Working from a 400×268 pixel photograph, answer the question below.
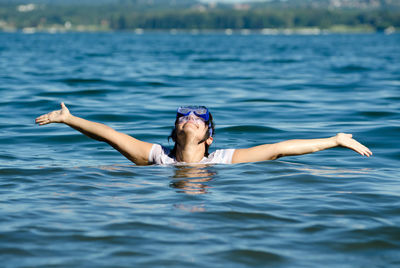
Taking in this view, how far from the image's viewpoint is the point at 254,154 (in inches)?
298

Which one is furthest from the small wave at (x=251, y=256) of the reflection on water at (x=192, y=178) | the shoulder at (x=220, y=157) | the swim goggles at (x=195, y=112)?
the shoulder at (x=220, y=157)

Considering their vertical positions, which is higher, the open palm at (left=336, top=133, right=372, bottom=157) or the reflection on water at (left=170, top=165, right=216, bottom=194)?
the open palm at (left=336, top=133, right=372, bottom=157)

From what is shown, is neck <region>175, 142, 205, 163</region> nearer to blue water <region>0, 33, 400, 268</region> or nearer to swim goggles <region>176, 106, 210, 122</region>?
blue water <region>0, 33, 400, 268</region>

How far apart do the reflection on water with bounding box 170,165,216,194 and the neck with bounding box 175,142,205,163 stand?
100 mm

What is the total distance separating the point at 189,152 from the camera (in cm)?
727

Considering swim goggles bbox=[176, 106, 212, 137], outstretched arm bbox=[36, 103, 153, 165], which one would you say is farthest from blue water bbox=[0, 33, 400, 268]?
swim goggles bbox=[176, 106, 212, 137]

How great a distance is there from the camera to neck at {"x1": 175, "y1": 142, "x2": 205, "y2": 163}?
7.26 metres

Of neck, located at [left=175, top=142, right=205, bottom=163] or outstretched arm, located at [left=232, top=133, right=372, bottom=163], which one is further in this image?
neck, located at [left=175, top=142, right=205, bottom=163]

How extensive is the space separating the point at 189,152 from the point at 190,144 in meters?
0.11

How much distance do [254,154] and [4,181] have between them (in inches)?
126

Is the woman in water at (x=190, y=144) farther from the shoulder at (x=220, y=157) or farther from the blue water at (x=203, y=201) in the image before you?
the blue water at (x=203, y=201)

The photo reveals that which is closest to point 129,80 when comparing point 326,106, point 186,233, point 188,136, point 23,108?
point 23,108

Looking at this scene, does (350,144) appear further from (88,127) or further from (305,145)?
(88,127)

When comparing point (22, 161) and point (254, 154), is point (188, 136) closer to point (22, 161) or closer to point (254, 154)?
point (254, 154)
